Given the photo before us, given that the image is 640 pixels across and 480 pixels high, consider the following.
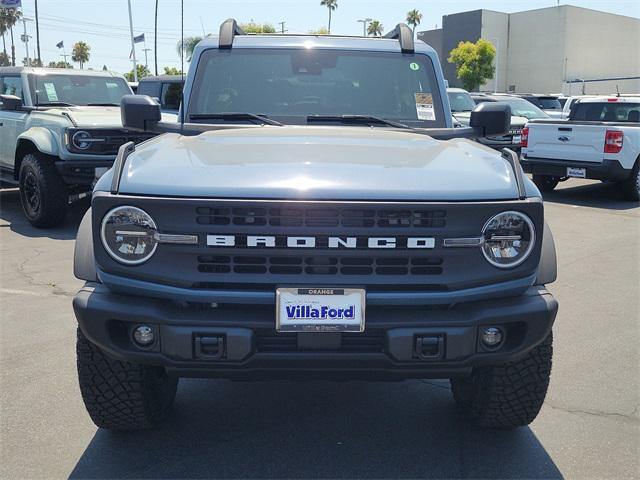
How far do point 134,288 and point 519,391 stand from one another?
1.69 m

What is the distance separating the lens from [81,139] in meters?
8.05

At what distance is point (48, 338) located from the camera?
4.48 meters

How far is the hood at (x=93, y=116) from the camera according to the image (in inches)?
321

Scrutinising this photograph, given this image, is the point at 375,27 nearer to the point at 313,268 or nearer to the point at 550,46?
the point at 550,46

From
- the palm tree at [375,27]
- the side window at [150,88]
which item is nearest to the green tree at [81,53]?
the palm tree at [375,27]

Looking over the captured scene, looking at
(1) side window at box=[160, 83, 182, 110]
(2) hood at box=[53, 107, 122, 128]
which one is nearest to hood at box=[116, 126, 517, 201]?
(2) hood at box=[53, 107, 122, 128]

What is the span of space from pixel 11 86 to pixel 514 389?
8.69 m

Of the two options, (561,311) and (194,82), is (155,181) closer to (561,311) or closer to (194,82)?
(194,82)

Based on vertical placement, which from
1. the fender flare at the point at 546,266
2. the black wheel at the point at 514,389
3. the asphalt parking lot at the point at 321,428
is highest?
the fender flare at the point at 546,266

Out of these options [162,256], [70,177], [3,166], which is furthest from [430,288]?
[3,166]

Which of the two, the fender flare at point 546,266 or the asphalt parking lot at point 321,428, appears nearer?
the fender flare at point 546,266

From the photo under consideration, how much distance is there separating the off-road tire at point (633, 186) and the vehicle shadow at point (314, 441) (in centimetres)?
866

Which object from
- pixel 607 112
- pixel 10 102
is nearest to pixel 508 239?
pixel 10 102

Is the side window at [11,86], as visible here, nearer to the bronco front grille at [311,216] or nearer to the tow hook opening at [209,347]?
the bronco front grille at [311,216]
